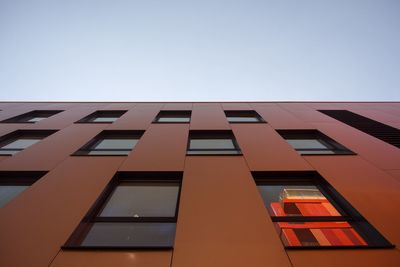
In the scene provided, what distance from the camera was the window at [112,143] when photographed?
6.33 meters

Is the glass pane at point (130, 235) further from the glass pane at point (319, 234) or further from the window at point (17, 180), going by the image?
the window at point (17, 180)

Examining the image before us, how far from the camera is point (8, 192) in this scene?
15.6ft

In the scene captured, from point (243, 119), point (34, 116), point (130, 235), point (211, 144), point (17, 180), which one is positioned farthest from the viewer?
point (34, 116)

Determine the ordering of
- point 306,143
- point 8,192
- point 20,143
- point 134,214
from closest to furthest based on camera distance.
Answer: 1. point 134,214
2. point 8,192
3. point 306,143
4. point 20,143

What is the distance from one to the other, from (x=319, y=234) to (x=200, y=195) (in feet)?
7.26

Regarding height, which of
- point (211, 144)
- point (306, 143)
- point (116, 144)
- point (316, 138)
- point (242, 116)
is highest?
point (242, 116)

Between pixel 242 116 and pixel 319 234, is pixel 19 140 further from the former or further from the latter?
pixel 319 234

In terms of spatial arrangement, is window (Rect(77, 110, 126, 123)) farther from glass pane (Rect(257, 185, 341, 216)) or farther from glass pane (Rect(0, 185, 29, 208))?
glass pane (Rect(257, 185, 341, 216))

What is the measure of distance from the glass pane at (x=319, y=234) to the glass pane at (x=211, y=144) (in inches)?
125

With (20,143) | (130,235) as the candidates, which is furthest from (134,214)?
(20,143)

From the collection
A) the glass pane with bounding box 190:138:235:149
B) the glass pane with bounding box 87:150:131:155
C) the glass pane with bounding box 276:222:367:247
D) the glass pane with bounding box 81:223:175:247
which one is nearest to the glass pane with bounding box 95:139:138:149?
the glass pane with bounding box 87:150:131:155

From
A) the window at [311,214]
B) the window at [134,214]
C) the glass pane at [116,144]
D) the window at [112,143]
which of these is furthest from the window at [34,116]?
the window at [311,214]

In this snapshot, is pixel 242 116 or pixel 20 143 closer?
pixel 20 143

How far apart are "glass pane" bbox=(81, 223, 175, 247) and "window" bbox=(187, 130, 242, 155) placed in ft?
8.46
